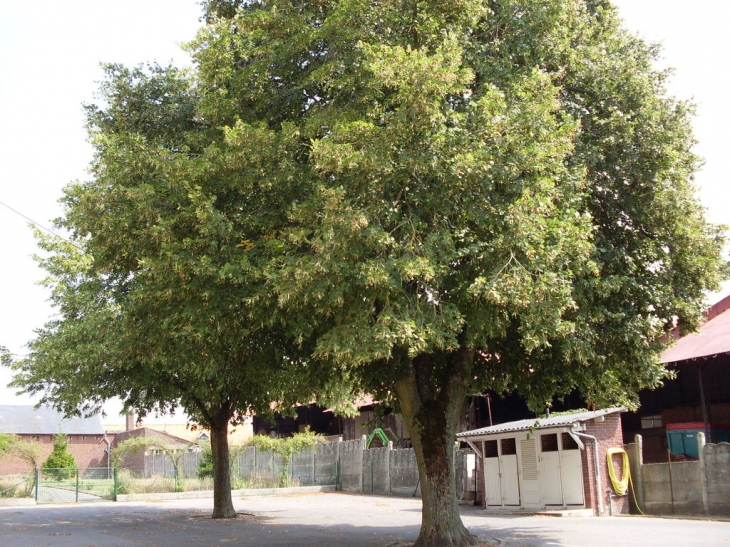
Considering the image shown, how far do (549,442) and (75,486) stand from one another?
26055 mm

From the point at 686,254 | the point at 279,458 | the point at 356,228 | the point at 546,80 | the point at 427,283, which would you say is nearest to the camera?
the point at 356,228

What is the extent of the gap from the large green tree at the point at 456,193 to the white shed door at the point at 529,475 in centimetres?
748

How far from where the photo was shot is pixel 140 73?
1585 centimetres

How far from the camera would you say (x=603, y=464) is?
63.7 feet

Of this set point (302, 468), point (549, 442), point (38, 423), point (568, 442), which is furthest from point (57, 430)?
point (568, 442)

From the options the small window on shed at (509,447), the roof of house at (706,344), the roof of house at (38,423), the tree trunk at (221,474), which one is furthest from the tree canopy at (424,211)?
the roof of house at (38,423)

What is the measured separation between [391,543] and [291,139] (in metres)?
7.92

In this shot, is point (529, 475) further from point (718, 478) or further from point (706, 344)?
point (706, 344)

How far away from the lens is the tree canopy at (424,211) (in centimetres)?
988

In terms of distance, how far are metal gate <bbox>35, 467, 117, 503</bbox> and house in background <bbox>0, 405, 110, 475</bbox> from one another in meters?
29.2

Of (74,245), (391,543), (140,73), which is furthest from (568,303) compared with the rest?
(74,245)

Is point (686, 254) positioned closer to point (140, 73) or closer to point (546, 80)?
point (546, 80)

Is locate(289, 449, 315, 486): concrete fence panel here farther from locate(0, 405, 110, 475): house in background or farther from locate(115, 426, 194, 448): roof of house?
locate(0, 405, 110, 475): house in background

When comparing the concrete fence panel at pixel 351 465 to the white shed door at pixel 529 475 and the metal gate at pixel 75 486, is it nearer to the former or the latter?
the metal gate at pixel 75 486
